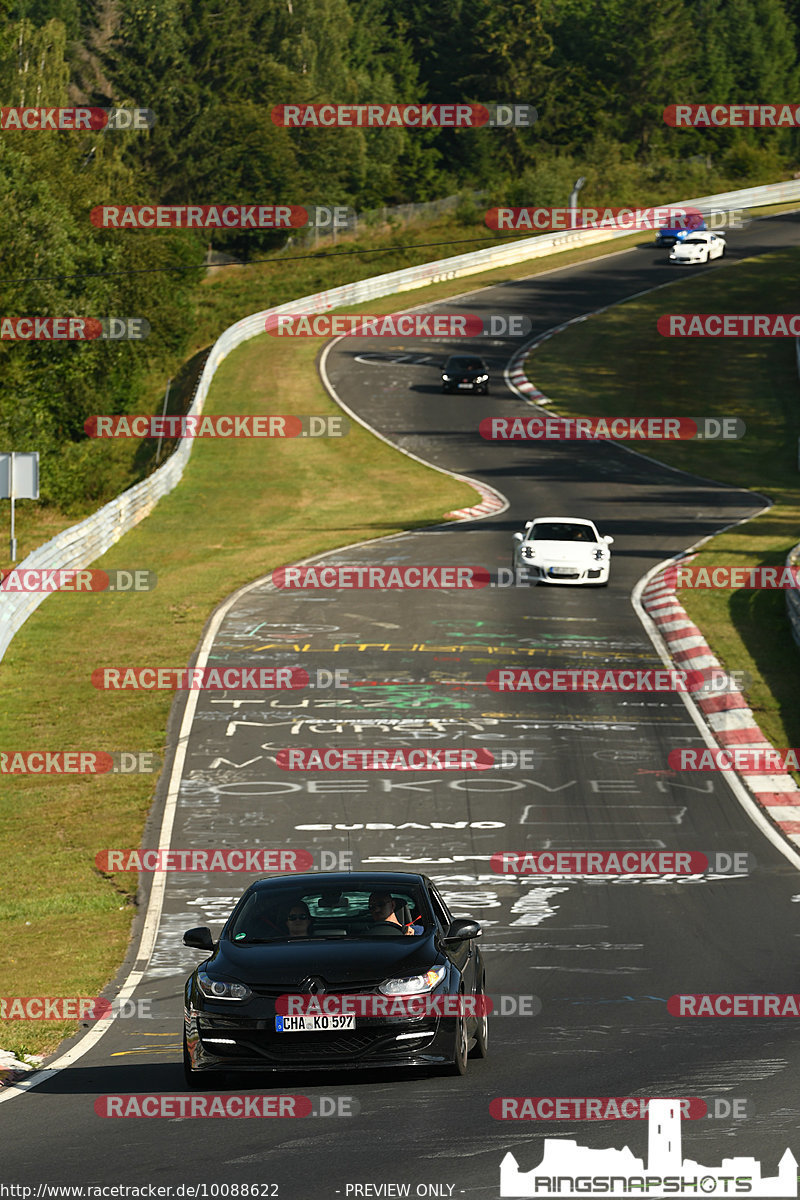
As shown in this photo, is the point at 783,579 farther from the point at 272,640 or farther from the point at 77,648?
the point at 77,648

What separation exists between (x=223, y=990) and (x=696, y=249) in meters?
77.1

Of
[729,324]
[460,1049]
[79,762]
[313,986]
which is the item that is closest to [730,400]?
[729,324]

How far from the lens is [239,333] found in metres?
71.9

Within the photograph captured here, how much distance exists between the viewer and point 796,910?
15.6m

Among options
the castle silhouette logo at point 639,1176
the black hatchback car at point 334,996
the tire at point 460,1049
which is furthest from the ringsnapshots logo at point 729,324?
the castle silhouette logo at point 639,1176

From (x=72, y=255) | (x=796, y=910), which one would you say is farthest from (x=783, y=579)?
(x=72, y=255)

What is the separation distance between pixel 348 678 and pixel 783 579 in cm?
1068

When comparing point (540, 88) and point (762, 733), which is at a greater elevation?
point (540, 88)

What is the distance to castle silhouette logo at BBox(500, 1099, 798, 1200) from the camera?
24.0 feet

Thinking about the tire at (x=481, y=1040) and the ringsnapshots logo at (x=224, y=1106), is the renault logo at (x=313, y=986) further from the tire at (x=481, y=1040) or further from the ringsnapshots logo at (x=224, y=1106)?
the tire at (x=481, y=1040)

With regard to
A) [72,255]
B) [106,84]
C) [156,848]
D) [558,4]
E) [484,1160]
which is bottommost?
[156,848]

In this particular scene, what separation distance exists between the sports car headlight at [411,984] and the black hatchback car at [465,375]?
51466 millimetres

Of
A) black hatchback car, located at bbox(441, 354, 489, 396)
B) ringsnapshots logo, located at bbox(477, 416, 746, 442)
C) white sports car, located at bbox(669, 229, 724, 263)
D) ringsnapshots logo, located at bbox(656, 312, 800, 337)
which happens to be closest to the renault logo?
ringsnapshots logo, located at bbox(477, 416, 746, 442)

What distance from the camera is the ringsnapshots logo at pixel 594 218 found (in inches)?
3629
